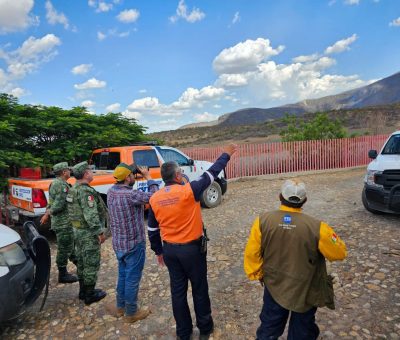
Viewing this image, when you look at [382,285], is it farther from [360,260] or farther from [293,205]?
[293,205]

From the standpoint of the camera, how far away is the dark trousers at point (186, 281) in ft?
9.53

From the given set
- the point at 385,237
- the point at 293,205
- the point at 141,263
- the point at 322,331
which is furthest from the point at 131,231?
the point at 385,237

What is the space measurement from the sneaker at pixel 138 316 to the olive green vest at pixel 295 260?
5.85ft

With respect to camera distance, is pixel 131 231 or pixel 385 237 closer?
pixel 131 231

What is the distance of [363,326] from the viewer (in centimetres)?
324

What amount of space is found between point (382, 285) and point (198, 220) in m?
2.62

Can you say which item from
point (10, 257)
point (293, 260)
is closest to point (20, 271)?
point (10, 257)

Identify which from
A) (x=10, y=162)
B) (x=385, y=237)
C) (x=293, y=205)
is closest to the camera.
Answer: (x=293, y=205)

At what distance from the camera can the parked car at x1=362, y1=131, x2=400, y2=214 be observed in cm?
597

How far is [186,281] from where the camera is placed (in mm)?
3039

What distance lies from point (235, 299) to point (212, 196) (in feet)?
15.7

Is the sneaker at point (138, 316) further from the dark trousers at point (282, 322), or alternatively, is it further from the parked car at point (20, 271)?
the dark trousers at point (282, 322)

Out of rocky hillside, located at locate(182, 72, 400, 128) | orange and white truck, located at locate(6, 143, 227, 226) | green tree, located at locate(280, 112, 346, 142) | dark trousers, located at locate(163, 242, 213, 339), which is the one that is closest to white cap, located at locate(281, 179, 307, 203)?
dark trousers, located at locate(163, 242, 213, 339)

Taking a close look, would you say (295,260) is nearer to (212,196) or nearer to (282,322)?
(282,322)
